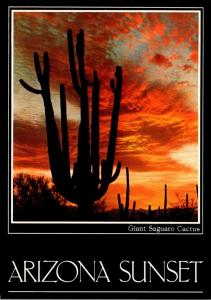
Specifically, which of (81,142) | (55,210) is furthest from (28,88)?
(55,210)

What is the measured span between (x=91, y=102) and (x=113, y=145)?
18.8 inches

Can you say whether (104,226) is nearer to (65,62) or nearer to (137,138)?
(137,138)

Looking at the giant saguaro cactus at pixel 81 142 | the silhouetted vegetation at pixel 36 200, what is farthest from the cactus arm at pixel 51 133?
the silhouetted vegetation at pixel 36 200

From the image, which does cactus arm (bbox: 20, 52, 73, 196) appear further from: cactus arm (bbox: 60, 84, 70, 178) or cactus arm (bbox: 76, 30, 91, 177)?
cactus arm (bbox: 76, 30, 91, 177)

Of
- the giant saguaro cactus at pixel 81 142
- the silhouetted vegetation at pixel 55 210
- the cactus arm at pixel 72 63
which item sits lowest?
the silhouetted vegetation at pixel 55 210

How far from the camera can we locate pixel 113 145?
19.4 feet

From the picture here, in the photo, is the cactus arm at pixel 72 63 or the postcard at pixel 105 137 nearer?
the postcard at pixel 105 137

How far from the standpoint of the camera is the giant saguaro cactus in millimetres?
5883

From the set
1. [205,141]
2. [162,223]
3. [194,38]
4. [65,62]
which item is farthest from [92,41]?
[162,223]

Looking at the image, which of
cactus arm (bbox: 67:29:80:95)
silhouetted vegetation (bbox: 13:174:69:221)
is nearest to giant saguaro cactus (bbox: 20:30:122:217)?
cactus arm (bbox: 67:29:80:95)

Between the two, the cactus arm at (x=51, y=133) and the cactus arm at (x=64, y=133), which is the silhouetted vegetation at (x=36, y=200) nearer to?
the cactus arm at (x=51, y=133)

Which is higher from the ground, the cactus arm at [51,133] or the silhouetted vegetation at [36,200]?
the cactus arm at [51,133]

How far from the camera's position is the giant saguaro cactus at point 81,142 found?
588 cm

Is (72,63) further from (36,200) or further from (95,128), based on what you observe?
(36,200)
